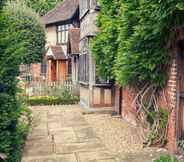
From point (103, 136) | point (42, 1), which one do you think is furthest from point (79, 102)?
point (42, 1)

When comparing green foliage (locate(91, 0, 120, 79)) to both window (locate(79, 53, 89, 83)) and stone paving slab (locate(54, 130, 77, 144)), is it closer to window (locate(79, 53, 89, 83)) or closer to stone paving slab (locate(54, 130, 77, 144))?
window (locate(79, 53, 89, 83))

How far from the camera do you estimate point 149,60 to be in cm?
748

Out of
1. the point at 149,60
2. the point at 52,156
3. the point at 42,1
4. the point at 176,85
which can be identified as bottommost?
the point at 52,156

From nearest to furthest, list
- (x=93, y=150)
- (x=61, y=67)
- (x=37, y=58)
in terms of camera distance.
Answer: (x=93, y=150) → (x=37, y=58) → (x=61, y=67)

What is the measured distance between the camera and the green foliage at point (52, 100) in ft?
55.8

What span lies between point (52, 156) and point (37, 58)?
1890cm

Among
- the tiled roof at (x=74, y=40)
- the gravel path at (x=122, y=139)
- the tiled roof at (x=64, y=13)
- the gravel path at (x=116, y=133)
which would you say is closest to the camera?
the gravel path at (x=122, y=139)

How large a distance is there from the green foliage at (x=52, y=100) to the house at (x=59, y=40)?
9324 millimetres

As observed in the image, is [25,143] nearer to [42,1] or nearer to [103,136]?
[103,136]

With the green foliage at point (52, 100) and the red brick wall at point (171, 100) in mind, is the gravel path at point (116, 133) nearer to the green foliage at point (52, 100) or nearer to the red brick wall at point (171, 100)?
the red brick wall at point (171, 100)

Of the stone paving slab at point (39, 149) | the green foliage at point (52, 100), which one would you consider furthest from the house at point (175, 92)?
the green foliage at point (52, 100)

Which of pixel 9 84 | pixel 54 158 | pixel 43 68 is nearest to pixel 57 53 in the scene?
pixel 43 68

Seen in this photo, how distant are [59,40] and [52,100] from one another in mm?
12253

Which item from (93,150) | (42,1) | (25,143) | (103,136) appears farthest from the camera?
(42,1)
